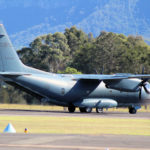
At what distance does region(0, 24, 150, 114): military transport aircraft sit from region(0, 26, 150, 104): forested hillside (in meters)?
22.3

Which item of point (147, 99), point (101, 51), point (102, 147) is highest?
point (101, 51)

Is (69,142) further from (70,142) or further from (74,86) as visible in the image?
(74,86)

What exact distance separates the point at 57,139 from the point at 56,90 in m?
25.3

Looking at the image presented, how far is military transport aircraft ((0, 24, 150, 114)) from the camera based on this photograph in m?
47.2

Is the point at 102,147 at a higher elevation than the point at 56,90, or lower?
lower

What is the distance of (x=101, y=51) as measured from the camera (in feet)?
347

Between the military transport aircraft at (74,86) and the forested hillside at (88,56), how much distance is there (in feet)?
73.2

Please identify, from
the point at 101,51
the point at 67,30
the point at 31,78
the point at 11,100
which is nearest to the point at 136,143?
the point at 31,78

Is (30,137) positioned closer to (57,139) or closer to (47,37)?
(57,139)

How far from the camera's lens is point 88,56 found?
347ft

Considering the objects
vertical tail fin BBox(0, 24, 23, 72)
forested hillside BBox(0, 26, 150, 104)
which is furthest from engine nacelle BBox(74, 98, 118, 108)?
forested hillside BBox(0, 26, 150, 104)

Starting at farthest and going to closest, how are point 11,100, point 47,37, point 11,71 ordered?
point 47,37 < point 11,100 < point 11,71

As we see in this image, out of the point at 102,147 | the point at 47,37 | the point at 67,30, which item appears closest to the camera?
the point at 102,147

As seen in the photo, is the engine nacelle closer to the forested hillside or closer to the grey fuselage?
the grey fuselage
